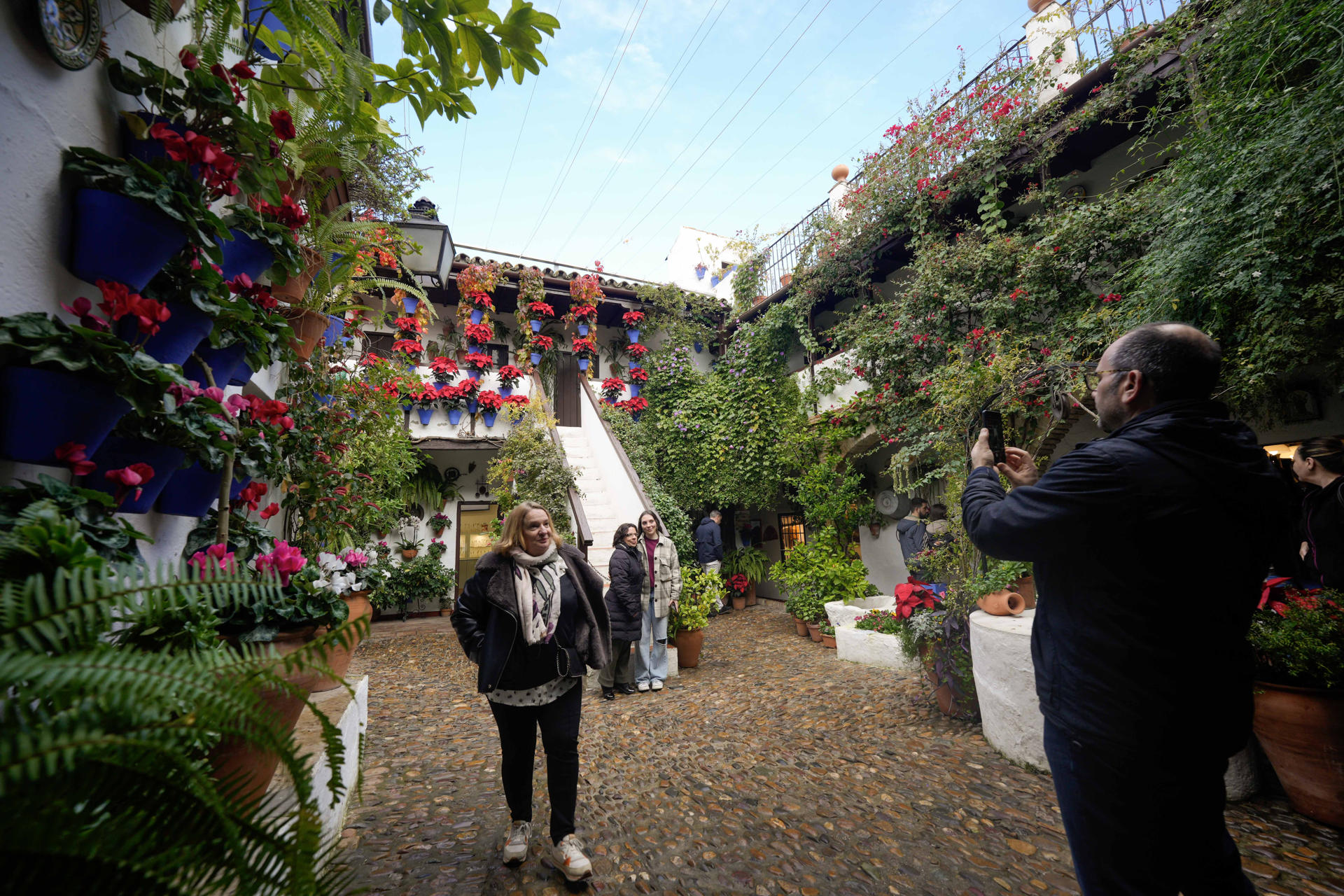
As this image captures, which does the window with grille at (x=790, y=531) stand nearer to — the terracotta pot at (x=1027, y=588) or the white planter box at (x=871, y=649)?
the white planter box at (x=871, y=649)

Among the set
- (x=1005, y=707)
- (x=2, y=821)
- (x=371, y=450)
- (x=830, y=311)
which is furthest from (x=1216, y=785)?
(x=830, y=311)

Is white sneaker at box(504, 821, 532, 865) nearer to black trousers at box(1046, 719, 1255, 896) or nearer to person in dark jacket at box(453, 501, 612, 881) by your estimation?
person in dark jacket at box(453, 501, 612, 881)

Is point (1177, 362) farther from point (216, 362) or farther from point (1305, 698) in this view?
point (216, 362)

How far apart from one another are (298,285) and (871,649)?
6.29 meters

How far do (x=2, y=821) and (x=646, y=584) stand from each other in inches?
222

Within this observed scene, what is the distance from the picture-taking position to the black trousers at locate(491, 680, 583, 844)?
2.70m

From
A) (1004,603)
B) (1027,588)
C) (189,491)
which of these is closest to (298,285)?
(189,491)

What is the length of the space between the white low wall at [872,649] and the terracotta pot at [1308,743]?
9.66ft

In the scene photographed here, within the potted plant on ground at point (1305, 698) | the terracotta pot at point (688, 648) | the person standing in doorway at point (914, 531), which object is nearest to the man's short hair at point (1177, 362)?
the potted plant on ground at point (1305, 698)

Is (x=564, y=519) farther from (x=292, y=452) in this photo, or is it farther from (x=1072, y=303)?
(x=1072, y=303)

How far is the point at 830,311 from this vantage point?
10.5 m

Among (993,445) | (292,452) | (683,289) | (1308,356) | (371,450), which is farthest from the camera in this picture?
(683,289)

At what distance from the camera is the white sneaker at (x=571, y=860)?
2.58 m

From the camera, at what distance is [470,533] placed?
36.9 ft
